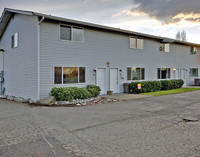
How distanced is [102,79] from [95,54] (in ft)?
6.67

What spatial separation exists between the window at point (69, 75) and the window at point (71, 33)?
2061mm

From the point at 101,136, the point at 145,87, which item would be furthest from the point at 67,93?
the point at 145,87

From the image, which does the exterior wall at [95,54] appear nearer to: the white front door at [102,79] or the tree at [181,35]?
the white front door at [102,79]

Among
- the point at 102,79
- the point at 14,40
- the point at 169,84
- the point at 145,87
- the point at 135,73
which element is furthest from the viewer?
the point at 169,84

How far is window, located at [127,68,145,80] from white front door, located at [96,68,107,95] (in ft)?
8.89

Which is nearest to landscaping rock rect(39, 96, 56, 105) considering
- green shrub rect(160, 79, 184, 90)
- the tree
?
green shrub rect(160, 79, 184, 90)

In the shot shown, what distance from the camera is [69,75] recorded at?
11.8 metres

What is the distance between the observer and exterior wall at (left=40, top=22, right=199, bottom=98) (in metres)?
10.9

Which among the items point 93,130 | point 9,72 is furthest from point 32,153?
point 9,72

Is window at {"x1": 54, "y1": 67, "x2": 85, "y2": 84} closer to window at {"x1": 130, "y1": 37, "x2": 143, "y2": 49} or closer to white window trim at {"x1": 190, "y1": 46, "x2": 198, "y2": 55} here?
window at {"x1": 130, "y1": 37, "x2": 143, "y2": 49}

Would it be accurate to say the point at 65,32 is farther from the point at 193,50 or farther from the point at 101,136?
the point at 193,50

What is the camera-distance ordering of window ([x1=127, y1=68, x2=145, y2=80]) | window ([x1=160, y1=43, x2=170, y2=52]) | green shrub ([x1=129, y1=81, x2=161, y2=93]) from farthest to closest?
window ([x1=160, y1=43, x2=170, y2=52]) → window ([x1=127, y1=68, x2=145, y2=80]) → green shrub ([x1=129, y1=81, x2=161, y2=93])

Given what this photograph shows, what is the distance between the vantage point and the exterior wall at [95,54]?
1094 cm

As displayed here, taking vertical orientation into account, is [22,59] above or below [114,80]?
above
